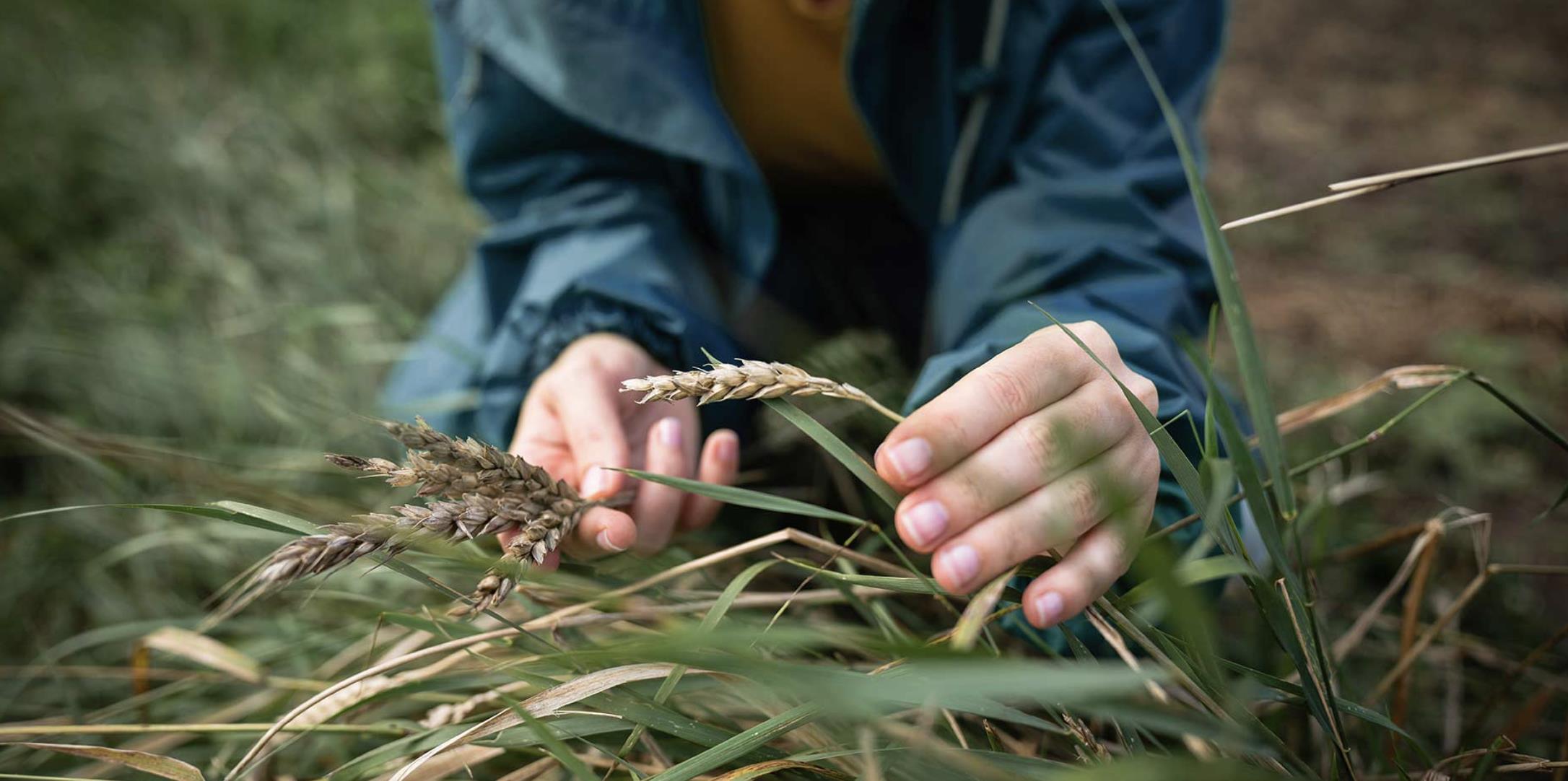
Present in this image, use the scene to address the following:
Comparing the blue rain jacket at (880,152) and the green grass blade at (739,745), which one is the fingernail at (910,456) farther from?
the blue rain jacket at (880,152)

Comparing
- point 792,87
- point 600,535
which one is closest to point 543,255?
point 792,87

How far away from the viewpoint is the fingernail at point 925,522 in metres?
0.53

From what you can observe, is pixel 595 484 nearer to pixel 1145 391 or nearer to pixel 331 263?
pixel 1145 391

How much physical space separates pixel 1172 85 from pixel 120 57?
3077mm

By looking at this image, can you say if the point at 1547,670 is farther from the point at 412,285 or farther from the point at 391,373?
the point at 412,285

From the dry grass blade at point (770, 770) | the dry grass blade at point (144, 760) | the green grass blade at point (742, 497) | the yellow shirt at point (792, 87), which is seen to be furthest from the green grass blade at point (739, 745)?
the yellow shirt at point (792, 87)

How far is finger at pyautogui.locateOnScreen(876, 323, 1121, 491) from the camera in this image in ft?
1.76

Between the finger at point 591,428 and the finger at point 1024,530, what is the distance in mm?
340

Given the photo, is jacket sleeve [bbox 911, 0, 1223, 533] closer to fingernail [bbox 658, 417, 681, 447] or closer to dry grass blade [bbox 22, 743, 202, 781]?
fingernail [bbox 658, 417, 681, 447]

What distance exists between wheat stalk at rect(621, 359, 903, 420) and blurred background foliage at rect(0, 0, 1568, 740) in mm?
545

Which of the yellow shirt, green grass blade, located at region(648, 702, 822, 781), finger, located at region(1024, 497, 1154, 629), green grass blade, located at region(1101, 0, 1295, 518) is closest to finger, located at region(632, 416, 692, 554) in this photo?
green grass blade, located at region(648, 702, 822, 781)

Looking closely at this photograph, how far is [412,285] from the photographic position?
200 cm

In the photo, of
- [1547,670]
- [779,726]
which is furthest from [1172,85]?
[779,726]

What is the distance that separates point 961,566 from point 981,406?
0.11m
